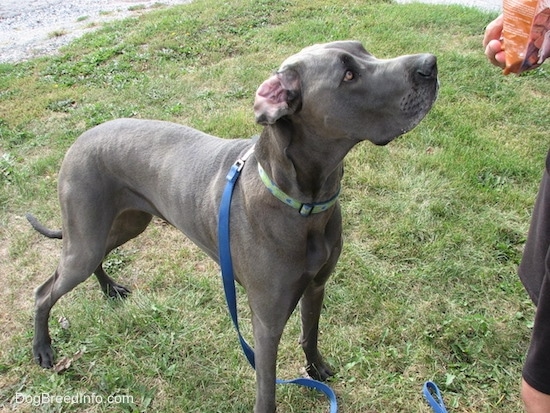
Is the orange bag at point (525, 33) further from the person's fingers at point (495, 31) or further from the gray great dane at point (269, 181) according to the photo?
the gray great dane at point (269, 181)

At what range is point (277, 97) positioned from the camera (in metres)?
2.09

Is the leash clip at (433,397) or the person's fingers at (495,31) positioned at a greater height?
the person's fingers at (495,31)

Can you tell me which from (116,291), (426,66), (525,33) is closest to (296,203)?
Answer: (426,66)

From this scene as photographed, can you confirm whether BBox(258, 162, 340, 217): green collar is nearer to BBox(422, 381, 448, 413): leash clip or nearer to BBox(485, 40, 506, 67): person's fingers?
BBox(485, 40, 506, 67): person's fingers

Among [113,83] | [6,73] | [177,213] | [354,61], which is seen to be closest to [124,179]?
[177,213]

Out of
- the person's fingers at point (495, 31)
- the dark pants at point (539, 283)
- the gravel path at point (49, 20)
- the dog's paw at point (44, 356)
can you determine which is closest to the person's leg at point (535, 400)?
the dark pants at point (539, 283)

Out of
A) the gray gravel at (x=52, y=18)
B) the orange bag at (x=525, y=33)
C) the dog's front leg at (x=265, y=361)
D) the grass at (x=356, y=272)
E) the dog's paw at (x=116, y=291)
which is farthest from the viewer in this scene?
the gray gravel at (x=52, y=18)

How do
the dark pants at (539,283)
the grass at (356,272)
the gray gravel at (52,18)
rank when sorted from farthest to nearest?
the gray gravel at (52,18)
the grass at (356,272)
the dark pants at (539,283)

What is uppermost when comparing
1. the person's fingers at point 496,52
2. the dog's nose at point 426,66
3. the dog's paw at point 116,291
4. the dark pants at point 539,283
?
the person's fingers at point 496,52

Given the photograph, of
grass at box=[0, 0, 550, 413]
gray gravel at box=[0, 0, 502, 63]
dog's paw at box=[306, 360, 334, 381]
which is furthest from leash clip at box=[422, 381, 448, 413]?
gray gravel at box=[0, 0, 502, 63]

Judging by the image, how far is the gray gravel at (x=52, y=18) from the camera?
901 cm

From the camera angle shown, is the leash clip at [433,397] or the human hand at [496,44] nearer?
the human hand at [496,44]

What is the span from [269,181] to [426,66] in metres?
0.78

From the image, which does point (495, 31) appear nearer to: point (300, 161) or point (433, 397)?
point (300, 161)
